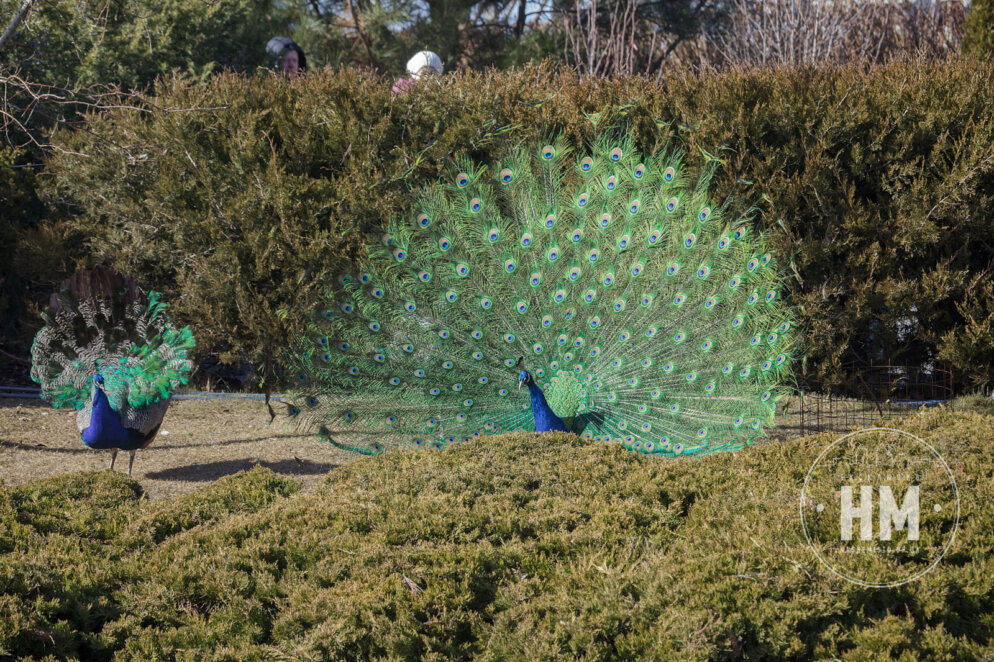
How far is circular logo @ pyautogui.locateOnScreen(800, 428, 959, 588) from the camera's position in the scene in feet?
11.9

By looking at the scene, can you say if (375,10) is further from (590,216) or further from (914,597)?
(914,597)

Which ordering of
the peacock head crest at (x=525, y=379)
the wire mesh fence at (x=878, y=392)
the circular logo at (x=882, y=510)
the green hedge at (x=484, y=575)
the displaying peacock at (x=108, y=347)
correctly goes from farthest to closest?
the wire mesh fence at (x=878, y=392)
the displaying peacock at (x=108, y=347)
the peacock head crest at (x=525, y=379)
the circular logo at (x=882, y=510)
the green hedge at (x=484, y=575)

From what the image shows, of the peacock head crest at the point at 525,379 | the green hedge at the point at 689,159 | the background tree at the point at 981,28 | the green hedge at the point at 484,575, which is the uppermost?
the background tree at the point at 981,28

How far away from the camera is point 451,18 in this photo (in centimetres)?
1709

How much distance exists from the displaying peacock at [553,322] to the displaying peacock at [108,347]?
1042 millimetres

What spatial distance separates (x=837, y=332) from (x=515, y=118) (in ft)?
12.4

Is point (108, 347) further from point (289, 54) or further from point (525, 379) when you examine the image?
point (289, 54)

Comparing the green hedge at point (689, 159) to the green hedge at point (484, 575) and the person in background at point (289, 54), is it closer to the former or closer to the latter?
the person in background at point (289, 54)

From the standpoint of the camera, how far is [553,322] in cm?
656

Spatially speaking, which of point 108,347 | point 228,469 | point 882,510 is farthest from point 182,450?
point 882,510

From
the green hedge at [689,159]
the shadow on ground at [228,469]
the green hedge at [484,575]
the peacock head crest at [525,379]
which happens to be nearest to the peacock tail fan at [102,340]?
the shadow on ground at [228,469]

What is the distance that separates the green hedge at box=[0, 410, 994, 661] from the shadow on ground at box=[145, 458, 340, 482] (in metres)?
2.07

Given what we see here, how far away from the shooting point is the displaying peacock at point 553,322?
634 cm

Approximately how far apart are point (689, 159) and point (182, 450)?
17.8ft
